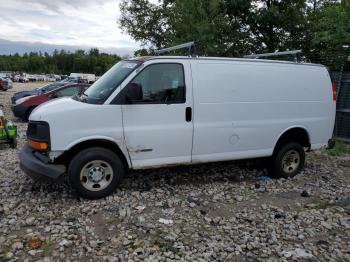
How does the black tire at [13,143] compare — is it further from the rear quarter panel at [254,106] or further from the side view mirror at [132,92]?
the rear quarter panel at [254,106]

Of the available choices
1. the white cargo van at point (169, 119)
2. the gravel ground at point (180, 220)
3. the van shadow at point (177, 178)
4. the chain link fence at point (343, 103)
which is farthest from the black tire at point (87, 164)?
the chain link fence at point (343, 103)

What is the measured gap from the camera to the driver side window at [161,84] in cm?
531

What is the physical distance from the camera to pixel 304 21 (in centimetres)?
1758

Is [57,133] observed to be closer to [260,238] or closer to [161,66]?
[161,66]

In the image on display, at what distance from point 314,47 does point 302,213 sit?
48.0ft

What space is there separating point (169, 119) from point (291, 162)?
2854 millimetres

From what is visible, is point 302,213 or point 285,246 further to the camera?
point 302,213

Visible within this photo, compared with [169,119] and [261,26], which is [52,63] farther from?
[169,119]

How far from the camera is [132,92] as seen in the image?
5.17m

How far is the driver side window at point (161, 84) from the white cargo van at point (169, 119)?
2 cm

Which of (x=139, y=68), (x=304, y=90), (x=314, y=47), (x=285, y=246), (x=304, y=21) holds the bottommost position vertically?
(x=285, y=246)

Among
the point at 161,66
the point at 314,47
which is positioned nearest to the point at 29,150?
the point at 161,66

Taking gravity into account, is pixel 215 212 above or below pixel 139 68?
below

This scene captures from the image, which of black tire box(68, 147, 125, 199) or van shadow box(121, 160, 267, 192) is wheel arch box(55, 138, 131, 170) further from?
van shadow box(121, 160, 267, 192)
